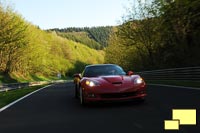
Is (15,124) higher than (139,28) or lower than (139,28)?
lower

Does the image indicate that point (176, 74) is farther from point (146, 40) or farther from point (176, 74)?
point (146, 40)

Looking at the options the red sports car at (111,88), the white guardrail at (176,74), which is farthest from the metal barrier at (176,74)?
the red sports car at (111,88)

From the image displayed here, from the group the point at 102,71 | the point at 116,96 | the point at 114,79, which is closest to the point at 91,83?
the point at 114,79

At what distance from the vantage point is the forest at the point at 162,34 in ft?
108

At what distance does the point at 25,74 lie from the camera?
79.9 m

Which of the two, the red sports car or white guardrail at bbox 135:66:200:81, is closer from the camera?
the red sports car

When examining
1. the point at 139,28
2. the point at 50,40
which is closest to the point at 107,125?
the point at 139,28

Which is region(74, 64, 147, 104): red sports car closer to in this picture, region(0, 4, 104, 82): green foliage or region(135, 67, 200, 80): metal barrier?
region(135, 67, 200, 80): metal barrier

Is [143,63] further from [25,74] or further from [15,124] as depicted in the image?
[15,124]

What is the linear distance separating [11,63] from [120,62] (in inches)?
716

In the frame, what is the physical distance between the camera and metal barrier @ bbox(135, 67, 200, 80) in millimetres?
23297

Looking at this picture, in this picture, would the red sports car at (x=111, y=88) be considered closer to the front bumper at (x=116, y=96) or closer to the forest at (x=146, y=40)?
the front bumper at (x=116, y=96)

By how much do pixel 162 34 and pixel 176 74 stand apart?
16423mm

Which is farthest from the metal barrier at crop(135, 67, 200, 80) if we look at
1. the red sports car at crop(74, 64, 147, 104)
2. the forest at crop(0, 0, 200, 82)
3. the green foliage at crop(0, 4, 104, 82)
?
the green foliage at crop(0, 4, 104, 82)
